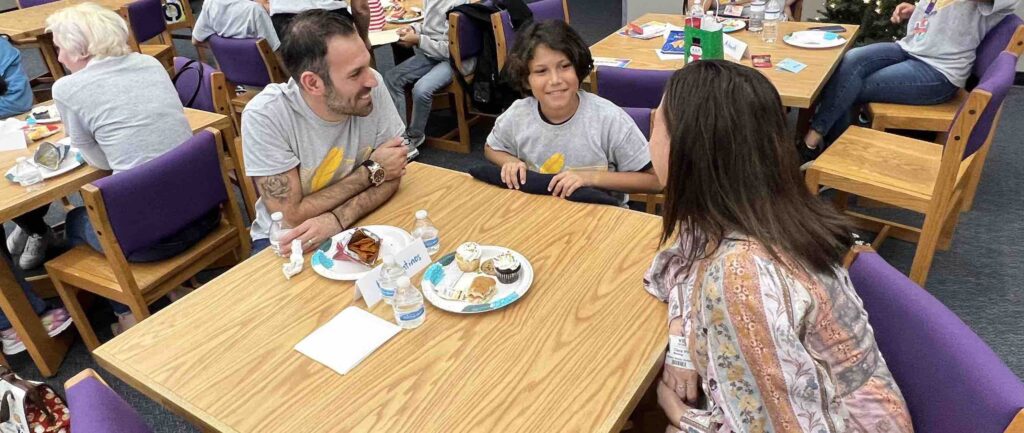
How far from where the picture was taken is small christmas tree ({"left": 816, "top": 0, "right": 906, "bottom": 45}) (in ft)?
12.1

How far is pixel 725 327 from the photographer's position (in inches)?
38.9

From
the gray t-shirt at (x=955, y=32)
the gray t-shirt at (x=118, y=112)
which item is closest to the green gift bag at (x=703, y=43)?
Result: the gray t-shirt at (x=955, y=32)

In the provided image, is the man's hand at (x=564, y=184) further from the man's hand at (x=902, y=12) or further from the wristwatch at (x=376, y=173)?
the man's hand at (x=902, y=12)

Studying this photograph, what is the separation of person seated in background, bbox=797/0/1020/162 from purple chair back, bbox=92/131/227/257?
2.68m

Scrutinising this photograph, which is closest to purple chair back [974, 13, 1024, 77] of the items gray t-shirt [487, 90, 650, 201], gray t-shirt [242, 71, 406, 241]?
gray t-shirt [487, 90, 650, 201]

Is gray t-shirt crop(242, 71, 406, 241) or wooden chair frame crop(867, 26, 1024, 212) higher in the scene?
gray t-shirt crop(242, 71, 406, 241)

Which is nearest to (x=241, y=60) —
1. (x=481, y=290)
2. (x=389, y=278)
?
(x=389, y=278)

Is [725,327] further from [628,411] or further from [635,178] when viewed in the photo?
[635,178]

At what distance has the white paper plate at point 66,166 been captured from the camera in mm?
2107

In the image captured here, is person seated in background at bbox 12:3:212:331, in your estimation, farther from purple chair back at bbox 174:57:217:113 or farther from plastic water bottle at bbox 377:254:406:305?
plastic water bottle at bbox 377:254:406:305

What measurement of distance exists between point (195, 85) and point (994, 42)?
129 inches

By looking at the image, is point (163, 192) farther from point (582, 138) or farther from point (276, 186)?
point (582, 138)

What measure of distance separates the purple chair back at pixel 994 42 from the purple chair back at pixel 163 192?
9.41ft

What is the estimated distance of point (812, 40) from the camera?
293cm
